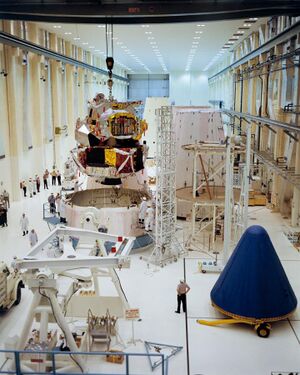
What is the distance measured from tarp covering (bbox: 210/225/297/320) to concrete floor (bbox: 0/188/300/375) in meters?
0.63

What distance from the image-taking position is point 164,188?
1750cm

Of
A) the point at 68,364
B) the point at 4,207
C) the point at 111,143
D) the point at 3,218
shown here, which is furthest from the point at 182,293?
the point at 4,207

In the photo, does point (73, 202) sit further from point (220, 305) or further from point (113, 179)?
point (220, 305)

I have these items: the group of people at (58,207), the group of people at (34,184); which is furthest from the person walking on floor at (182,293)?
the group of people at (34,184)

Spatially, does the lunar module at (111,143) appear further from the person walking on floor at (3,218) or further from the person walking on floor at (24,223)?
the person walking on floor at (3,218)

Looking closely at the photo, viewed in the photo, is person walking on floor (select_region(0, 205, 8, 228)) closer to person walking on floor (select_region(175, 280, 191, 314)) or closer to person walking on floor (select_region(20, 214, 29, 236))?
person walking on floor (select_region(20, 214, 29, 236))

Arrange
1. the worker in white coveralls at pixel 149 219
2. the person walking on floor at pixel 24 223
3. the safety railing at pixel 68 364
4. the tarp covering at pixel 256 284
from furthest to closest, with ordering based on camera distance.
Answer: the person walking on floor at pixel 24 223, the worker in white coveralls at pixel 149 219, the tarp covering at pixel 256 284, the safety railing at pixel 68 364

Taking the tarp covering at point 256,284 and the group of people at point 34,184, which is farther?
the group of people at point 34,184

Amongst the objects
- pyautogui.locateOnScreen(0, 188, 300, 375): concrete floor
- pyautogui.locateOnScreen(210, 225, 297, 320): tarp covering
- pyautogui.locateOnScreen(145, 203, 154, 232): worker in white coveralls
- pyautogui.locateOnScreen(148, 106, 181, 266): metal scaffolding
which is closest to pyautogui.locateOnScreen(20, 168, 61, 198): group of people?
pyautogui.locateOnScreen(0, 188, 300, 375): concrete floor

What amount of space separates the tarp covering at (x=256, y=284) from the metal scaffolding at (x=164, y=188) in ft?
15.9

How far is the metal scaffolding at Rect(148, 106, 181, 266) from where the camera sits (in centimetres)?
1714

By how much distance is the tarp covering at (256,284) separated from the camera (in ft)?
40.0

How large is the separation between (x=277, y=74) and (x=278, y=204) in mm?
7637

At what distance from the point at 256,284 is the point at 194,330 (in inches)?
82.4
